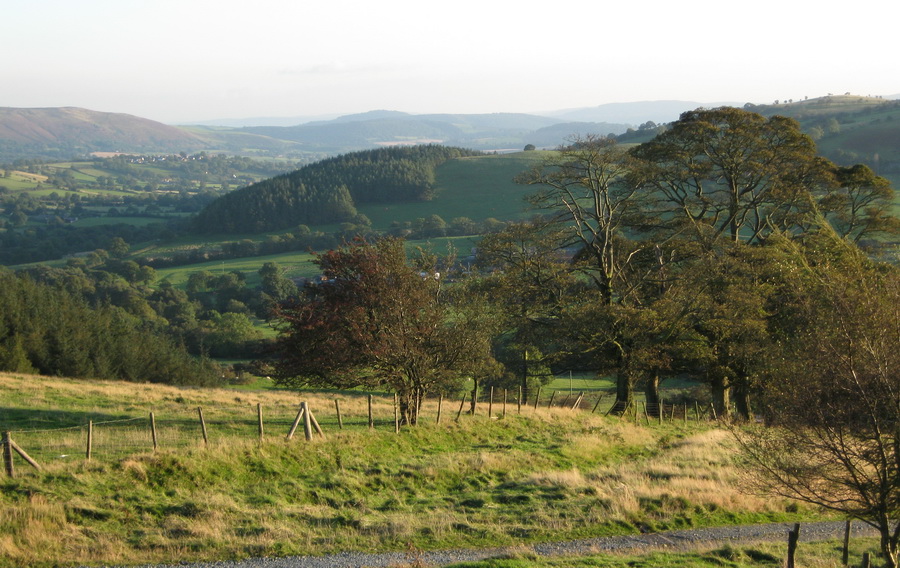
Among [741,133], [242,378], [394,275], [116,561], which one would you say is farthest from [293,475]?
[242,378]

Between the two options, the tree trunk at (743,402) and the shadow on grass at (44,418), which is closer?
the shadow on grass at (44,418)

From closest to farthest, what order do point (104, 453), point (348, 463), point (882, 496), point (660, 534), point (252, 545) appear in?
point (882, 496) < point (252, 545) < point (660, 534) < point (104, 453) < point (348, 463)

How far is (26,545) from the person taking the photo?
1380 cm

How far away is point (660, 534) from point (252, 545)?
8.75 meters

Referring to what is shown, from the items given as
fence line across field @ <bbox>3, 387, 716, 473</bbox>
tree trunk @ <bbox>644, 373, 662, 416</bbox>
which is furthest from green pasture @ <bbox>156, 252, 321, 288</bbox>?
fence line across field @ <bbox>3, 387, 716, 473</bbox>

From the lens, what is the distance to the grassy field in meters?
14.9

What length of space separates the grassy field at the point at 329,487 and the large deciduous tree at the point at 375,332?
157 cm

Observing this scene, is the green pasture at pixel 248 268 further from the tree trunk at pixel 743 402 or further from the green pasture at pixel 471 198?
the tree trunk at pixel 743 402

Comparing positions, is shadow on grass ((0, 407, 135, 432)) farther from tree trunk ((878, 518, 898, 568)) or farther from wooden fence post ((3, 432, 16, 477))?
tree trunk ((878, 518, 898, 568))

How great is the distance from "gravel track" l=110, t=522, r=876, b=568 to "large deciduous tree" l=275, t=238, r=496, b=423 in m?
10.2

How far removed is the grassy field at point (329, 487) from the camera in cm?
1488

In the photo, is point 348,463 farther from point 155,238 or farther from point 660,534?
point 155,238

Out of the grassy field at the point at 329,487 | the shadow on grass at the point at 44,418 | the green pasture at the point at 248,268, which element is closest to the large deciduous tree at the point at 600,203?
the grassy field at the point at 329,487

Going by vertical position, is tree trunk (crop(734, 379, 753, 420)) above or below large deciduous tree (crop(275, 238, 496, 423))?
below
